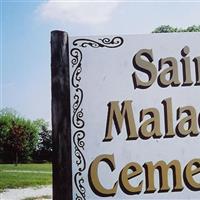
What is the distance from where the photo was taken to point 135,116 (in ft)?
11.5

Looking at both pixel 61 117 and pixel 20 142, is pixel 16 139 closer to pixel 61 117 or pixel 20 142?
pixel 20 142

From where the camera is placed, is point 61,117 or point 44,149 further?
point 44,149

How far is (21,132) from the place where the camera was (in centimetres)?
2941

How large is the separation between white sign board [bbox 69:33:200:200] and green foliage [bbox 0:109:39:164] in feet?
80.8

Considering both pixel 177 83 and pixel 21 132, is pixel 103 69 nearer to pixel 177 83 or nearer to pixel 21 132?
pixel 177 83

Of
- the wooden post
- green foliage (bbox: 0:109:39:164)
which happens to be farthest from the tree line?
the wooden post

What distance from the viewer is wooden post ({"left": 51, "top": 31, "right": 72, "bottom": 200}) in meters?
3.42

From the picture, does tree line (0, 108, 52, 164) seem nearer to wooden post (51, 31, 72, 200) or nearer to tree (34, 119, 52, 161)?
tree (34, 119, 52, 161)

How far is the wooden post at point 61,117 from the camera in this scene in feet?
11.2

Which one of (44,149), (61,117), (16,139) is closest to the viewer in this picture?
(61,117)

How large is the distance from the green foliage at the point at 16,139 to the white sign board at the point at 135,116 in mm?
24615

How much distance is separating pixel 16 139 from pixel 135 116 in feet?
85.9

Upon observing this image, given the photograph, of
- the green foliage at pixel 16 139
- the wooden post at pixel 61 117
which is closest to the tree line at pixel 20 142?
the green foliage at pixel 16 139

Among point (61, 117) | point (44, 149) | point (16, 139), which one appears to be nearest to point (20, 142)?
point (16, 139)
